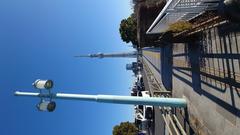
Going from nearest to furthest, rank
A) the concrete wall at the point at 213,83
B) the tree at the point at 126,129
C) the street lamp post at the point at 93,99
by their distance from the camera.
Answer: the concrete wall at the point at 213,83, the street lamp post at the point at 93,99, the tree at the point at 126,129

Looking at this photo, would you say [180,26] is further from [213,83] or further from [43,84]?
[43,84]

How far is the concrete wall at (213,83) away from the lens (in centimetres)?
1291

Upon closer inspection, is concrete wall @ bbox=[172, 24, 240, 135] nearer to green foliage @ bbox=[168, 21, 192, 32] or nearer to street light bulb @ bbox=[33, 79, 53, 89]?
green foliage @ bbox=[168, 21, 192, 32]

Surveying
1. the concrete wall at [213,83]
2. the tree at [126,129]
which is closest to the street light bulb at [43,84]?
the concrete wall at [213,83]

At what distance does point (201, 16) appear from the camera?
680 inches

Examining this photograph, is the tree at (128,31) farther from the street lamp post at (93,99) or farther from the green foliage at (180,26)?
the street lamp post at (93,99)

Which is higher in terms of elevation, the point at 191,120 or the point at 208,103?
the point at 208,103

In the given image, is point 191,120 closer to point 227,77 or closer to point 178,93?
point 178,93

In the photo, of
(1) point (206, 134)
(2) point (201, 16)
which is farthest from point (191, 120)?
(2) point (201, 16)

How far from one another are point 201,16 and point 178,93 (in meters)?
6.70

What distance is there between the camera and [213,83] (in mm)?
15250

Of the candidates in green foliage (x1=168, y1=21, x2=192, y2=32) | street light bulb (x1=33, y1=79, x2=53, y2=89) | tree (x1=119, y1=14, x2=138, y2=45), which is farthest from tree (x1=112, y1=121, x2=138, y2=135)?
street light bulb (x1=33, y1=79, x2=53, y2=89)

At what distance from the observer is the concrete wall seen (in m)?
12.9

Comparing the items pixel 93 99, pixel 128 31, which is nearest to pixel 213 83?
pixel 93 99
